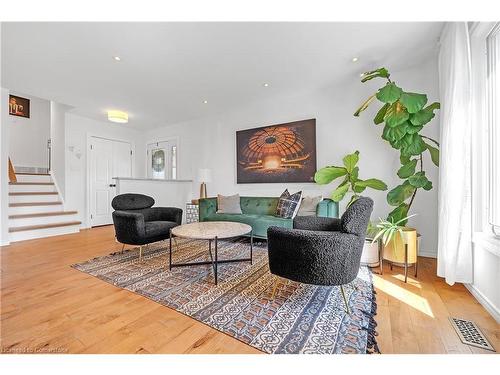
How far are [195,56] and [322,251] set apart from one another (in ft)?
8.63

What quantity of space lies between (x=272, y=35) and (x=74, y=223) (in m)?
5.12

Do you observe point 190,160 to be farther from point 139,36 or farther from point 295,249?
point 295,249

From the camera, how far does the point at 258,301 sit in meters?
1.72

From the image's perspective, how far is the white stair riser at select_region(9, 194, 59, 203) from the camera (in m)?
4.30

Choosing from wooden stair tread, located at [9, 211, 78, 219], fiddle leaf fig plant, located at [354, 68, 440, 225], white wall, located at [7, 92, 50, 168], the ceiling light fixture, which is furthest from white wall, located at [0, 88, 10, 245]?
fiddle leaf fig plant, located at [354, 68, 440, 225]

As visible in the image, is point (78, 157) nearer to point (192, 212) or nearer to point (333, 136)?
point (192, 212)

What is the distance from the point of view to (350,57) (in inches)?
106

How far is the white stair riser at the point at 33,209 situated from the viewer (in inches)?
159

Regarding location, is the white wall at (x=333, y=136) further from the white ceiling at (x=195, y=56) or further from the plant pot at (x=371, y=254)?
the plant pot at (x=371, y=254)

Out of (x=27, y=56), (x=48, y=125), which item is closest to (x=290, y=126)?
(x=27, y=56)

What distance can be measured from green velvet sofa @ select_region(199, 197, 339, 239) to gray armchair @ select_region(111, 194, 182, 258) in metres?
0.68

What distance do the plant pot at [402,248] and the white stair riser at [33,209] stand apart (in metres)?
6.20

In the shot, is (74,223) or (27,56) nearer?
(27,56)

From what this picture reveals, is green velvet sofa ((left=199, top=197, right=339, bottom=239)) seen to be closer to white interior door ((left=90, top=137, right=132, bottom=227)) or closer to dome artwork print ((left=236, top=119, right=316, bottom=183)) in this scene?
dome artwork print ((left=236, top=119, right=316, bottom=183))
